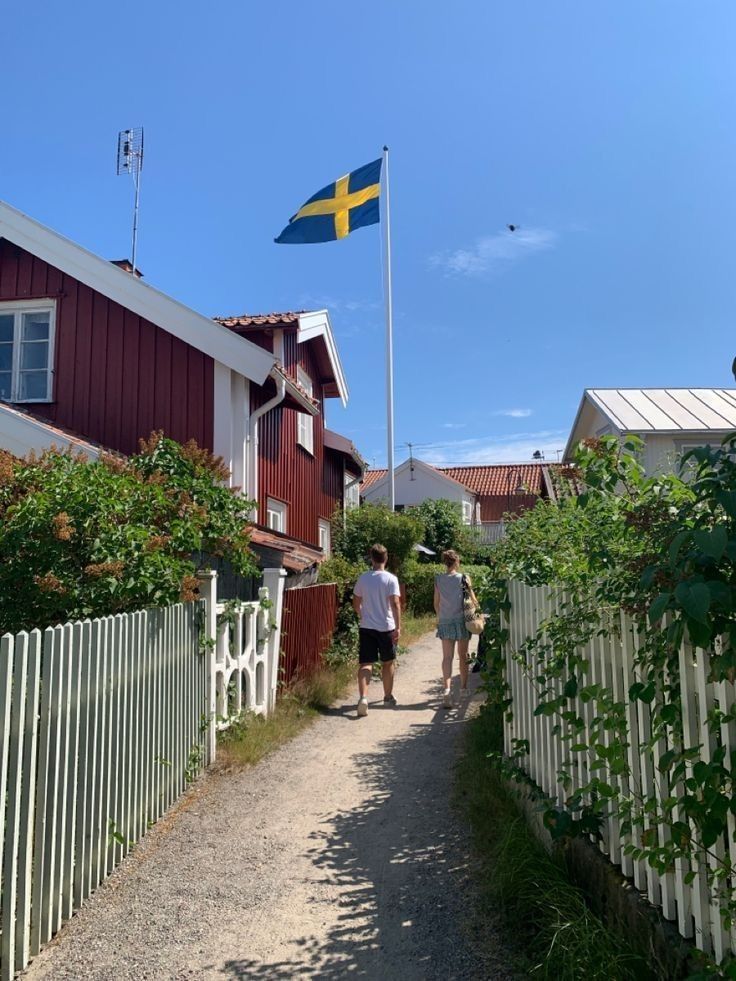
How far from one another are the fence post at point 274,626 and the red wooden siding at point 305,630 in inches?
14.0

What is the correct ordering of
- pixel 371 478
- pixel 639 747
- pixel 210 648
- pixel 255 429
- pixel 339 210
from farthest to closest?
pixel 371 478, pixel 339 210, pixel 255 429, pixel 210 648, pixel 639 747

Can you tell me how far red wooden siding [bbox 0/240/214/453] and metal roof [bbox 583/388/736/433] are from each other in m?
8.00

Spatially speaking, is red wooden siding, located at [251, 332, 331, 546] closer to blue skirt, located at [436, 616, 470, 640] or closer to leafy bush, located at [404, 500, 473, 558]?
blue skirt, located at [436, 616, 470, 640]

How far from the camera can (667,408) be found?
14.6 meters

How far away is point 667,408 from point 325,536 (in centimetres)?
804

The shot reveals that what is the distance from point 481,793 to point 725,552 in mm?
3338

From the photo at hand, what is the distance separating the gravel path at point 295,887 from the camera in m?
2.92

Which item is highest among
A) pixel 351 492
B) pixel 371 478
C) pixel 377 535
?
pixel 371 478

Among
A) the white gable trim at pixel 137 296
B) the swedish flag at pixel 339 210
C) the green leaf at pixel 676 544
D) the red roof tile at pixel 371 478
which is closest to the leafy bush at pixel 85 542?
the green leaf at pixel 676 544

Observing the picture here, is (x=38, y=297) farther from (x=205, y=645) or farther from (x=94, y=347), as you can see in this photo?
(x=205, y=645)

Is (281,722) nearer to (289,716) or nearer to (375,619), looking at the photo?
(289,716)

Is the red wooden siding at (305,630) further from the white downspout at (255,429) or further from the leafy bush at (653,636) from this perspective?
the leafy bush at (653,636)

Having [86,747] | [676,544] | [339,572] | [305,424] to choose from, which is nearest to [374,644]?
[86,747]

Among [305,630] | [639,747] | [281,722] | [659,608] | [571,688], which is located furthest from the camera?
[305,630]
